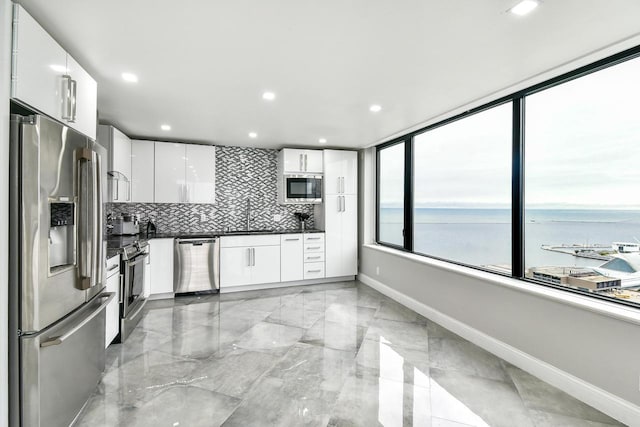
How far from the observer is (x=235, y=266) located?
4887 millimetres

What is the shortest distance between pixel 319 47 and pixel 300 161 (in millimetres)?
3255

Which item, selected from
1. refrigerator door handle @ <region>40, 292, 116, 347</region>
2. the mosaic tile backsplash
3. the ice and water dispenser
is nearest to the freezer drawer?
refrigerator door handle @ <region>40, 292, 116, 347</region>

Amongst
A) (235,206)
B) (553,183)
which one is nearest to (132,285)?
(235,206)

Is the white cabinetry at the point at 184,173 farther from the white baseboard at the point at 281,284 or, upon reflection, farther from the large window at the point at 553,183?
the large window at the point at 553,183

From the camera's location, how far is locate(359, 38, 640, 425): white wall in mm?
1961

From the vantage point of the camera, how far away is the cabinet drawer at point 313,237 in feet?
17.5

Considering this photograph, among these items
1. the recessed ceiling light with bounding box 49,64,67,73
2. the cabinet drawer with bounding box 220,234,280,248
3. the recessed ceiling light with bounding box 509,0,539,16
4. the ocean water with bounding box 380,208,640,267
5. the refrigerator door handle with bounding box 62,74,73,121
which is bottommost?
the cabinet drawer with bounding box 220,234,280,248

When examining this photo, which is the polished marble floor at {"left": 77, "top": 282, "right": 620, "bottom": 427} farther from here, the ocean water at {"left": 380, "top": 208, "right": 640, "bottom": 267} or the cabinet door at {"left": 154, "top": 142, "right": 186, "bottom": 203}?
the cabinet door at {"left": 154, "top": 142, "right": 186, "bottom": 203}

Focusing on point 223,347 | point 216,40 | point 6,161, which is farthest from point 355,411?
point 216,40

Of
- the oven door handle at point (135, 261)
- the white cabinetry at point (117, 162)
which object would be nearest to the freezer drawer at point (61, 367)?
the oven door handle at point (135, 261)

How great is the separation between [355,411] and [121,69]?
3015 mm

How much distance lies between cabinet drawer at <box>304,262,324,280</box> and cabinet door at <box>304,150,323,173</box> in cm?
159

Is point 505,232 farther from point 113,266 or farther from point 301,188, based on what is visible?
point 113,266

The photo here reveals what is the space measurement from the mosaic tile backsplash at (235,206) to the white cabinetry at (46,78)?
306 cm
